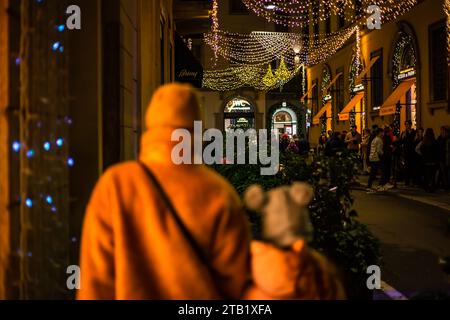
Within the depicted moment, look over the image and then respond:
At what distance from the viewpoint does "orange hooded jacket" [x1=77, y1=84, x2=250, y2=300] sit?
2330mm

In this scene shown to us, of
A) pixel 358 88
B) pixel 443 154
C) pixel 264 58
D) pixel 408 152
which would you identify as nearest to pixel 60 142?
pixel 443 154

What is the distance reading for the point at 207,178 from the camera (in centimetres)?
248

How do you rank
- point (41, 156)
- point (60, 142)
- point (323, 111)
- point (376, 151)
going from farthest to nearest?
point (323, 111), point (376, 151), point (60, 142), point (41, 156)

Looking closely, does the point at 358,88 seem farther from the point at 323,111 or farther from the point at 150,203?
the point at 150,203

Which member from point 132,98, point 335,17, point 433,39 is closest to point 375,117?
point 433,39

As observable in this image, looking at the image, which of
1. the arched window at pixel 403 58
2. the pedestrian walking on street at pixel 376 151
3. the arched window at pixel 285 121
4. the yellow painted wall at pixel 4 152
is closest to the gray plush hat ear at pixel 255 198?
the yellow painted wall at pixel 4 152

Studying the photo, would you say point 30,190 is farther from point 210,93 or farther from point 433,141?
point 210,93

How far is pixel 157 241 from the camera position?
91.6 inches

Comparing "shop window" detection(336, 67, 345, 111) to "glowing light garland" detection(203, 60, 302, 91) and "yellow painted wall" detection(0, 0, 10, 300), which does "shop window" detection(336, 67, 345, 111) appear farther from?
"yellow painted wall" detection(0, 0, 10, 300)

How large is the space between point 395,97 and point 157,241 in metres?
21.1

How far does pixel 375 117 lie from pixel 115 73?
2217cm

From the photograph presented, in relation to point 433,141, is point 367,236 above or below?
below

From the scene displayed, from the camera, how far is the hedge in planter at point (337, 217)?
17.1ft
